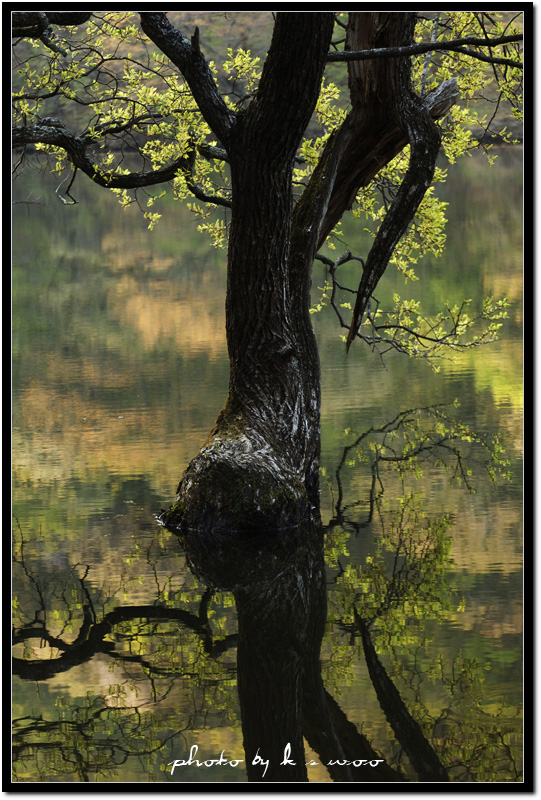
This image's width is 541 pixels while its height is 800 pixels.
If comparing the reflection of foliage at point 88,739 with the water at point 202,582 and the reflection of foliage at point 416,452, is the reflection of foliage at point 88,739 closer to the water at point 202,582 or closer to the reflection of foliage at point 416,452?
the water at point 202,582

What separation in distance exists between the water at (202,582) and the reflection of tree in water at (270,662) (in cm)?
2

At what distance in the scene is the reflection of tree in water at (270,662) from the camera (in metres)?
5.71

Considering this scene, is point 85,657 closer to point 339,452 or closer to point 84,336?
point 339,452

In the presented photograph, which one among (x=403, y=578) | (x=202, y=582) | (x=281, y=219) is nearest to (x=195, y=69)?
(x=281, y=219)

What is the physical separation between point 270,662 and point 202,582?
170cm

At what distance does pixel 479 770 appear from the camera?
545 centimetres

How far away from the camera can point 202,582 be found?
8422 millimetres

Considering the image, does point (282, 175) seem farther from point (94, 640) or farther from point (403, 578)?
point (94, 640)

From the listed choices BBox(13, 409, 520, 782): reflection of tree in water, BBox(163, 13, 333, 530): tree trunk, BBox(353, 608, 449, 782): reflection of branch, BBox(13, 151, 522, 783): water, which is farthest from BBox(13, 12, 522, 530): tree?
BBox(353, 608, 449, 782): reflection of branch

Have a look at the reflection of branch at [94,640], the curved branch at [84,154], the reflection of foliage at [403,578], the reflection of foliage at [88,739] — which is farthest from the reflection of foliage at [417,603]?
the curved branch at [84,154]

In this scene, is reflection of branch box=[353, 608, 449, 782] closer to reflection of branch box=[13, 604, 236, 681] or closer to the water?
the water

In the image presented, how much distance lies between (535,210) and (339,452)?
20.1 ft

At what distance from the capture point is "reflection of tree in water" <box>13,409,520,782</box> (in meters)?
5.71

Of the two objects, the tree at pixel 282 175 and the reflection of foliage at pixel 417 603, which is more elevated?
the tree at pixel 282 175
